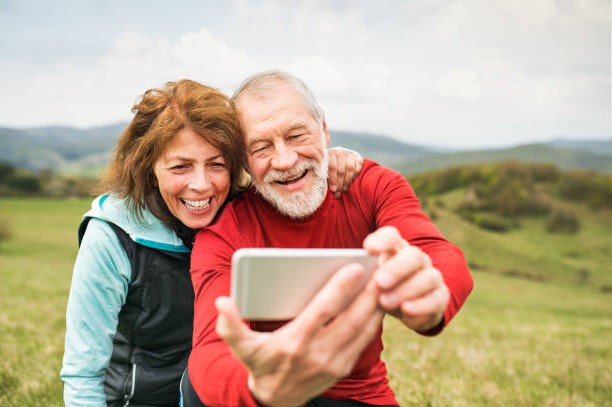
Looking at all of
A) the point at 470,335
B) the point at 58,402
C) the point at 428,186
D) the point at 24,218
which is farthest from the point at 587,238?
the point at 24,218

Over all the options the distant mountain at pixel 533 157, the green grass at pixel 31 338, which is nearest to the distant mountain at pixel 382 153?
the distant mountain at pixel 533 157

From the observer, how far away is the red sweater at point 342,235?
250 cm

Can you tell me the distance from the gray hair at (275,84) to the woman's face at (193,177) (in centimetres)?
43

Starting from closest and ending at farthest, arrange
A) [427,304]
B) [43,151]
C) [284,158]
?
[427,304] < [284,158] < [43,151]

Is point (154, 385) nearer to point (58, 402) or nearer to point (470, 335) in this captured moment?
point (58, 402)

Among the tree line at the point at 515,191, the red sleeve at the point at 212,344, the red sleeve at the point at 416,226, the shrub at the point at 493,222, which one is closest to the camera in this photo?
the red sleeve at the point at 212,344

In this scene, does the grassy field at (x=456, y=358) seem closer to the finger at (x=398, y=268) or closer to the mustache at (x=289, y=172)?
the mustache at (x=289, y=172)

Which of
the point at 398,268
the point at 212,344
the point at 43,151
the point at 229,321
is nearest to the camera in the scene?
the point at 229,321

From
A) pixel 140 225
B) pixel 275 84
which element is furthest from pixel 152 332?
pixel 275 84

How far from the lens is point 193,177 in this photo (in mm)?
3439

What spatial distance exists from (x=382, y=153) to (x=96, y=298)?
589 ft

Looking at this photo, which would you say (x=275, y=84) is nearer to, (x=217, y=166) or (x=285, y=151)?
(x=285, y=151)

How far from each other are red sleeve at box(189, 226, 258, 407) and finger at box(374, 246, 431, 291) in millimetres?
611

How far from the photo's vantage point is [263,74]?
3410 millimetres
